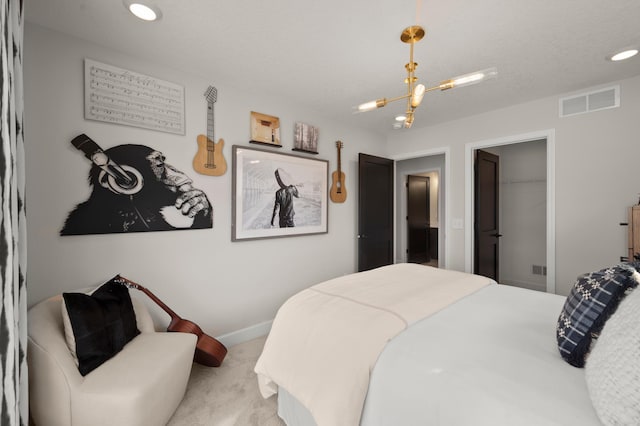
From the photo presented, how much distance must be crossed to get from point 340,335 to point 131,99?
232 centimetres

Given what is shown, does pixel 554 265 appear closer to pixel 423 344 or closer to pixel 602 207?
pixel 602 207

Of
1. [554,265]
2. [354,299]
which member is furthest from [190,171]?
[554,265]

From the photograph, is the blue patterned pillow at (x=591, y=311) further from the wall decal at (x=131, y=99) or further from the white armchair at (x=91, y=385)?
the wall decal at (x=131, y=99)

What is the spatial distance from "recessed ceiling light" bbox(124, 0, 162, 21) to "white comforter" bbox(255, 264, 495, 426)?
1.95 m

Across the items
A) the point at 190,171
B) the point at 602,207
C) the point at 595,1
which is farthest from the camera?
the point at 602,207

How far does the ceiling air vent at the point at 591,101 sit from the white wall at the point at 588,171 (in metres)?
A: 0.05

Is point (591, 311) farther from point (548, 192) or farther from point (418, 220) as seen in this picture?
point (418, 220)

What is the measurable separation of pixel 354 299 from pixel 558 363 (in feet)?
3.09

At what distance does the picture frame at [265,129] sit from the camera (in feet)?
9.36

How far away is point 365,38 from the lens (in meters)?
1.91

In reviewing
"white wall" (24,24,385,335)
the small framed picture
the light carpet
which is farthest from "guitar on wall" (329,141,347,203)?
the light carpet

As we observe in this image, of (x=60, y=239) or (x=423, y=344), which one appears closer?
(x=423, y=344)

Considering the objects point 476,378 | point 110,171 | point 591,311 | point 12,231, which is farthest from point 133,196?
point 591,311

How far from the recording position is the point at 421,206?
611 cm
